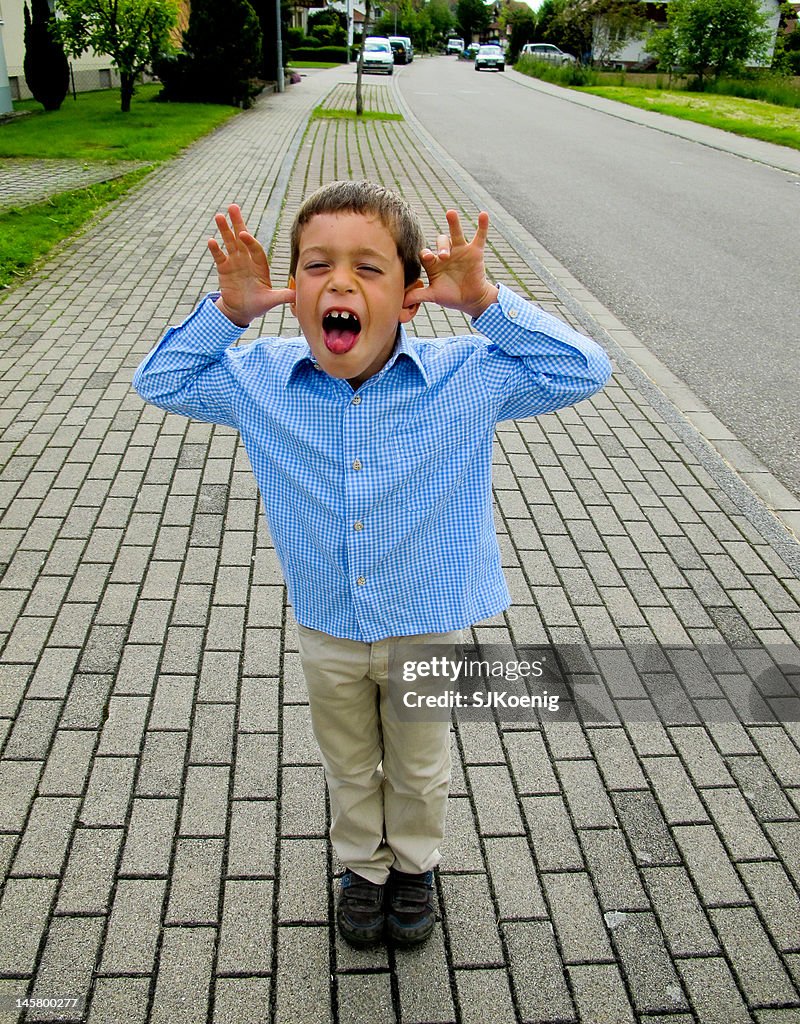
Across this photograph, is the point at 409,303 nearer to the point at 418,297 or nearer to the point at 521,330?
the point at 418,297

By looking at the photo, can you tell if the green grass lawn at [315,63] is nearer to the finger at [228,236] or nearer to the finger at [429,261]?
the finger at [228,236]

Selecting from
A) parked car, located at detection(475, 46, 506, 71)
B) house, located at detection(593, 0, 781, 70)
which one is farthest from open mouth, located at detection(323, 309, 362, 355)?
house, located at detection(593, 0, 781, 70)

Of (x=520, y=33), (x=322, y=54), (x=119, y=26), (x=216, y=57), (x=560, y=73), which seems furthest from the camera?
(x=520, y=33)

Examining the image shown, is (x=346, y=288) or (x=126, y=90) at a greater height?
(x=346, y=288)

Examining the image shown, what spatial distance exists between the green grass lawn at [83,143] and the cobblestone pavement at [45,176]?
0.28 m

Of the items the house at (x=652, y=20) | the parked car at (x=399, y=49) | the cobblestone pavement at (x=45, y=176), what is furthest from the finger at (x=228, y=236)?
the house at (x=652, y=20)

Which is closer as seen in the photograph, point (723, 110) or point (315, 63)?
point (723, 110)

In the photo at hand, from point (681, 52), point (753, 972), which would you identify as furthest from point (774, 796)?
point (681, 52)

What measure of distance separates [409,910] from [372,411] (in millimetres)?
1296

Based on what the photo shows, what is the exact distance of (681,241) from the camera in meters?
10.2

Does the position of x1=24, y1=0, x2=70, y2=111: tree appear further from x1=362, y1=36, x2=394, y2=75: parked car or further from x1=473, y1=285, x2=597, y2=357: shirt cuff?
x1=362, y1=36, x2=394, y2=75: parked car

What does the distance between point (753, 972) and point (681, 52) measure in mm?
42968

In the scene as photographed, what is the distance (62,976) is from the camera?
7.13 feet

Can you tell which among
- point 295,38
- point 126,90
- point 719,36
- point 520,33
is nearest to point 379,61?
point 295,38
